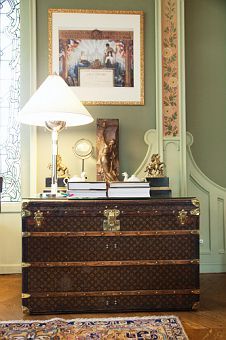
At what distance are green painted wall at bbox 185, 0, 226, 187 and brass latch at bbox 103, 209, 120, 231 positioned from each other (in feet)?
4.52

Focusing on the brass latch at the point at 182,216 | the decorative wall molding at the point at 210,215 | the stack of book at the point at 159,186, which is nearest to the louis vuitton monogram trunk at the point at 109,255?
the brass latch at the point at 182,216

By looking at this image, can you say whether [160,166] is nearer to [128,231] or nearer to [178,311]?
[128,231]

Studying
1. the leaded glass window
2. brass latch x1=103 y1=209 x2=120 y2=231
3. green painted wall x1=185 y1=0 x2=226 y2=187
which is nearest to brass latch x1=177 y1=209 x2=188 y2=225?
brass latch x1=103 y1=209 x2=120 y2=231

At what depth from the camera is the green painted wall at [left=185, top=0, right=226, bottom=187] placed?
3.50 metres

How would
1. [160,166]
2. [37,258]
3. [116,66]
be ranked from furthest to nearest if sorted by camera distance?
[116,66] < [160,166] < [37,258]

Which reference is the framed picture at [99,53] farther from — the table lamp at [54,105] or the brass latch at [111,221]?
the brass latch at [111,221]

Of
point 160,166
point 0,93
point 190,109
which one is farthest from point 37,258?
point 190,109

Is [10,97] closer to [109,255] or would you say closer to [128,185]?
[128,185]

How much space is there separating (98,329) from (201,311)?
0.75 m

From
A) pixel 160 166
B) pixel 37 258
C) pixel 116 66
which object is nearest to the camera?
pixel 37 258

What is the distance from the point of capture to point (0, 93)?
11.4ft

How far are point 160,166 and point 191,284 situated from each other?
1022 mm

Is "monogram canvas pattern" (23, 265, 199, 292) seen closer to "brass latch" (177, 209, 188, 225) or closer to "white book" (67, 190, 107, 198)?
"brass latch" (177, 209, 188, 225)

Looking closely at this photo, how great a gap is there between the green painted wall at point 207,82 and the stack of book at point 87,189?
4.36 feet
